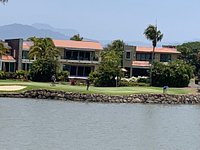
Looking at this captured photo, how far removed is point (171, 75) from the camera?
86.2 meters

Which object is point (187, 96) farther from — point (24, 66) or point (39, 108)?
point (24, 66)

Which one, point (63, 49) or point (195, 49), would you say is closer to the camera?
point (63, 49)

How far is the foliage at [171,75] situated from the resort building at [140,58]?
15469 mm

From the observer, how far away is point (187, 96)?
73.6m

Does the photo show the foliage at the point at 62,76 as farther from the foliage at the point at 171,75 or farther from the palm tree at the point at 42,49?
the foliage at the point at 171,75

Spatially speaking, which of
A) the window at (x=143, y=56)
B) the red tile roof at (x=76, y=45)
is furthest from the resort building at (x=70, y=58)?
the window at (x=143, y=56)

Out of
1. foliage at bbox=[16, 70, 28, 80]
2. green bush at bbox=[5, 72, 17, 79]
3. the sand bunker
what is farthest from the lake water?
green bush at bbox=[5, 72, 17, 79]

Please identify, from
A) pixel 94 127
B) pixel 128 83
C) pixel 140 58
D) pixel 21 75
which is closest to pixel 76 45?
pixel 140 58

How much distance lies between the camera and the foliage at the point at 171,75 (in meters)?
86.6

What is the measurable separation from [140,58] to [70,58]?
14.1 m

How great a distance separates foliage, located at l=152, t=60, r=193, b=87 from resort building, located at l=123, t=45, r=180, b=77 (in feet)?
50.8

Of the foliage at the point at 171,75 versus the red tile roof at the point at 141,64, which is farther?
the red tile roof at the point at 141,64

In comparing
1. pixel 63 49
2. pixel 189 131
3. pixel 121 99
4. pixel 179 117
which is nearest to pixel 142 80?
pixel 63 49

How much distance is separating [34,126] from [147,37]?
62.0 metres
